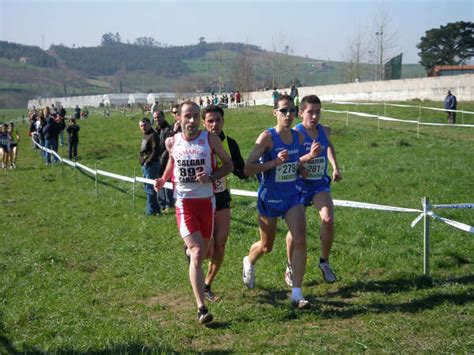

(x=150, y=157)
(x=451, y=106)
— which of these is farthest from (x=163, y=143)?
(x=451, y=106)

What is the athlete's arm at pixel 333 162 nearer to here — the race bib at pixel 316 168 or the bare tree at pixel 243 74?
the race bib at pixel 316 168

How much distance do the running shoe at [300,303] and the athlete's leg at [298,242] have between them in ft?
0.54

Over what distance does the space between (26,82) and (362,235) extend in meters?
186

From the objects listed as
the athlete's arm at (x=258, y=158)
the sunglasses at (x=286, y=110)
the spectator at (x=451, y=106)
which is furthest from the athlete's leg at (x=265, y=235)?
the spectator at (x=451, y=106)

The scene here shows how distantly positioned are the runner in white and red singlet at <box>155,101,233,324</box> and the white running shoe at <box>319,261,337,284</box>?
1.68 metres

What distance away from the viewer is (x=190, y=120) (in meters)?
6.08

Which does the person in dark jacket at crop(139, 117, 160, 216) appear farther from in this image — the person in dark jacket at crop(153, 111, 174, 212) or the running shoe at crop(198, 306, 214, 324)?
the running shoe at crop(198, 306, 214, 324)

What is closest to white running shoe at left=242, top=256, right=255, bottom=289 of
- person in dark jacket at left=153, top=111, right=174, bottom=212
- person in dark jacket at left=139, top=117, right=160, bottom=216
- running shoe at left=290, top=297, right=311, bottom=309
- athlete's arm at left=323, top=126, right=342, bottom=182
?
running shoe at left=290, top=297, right=311, bottom=309

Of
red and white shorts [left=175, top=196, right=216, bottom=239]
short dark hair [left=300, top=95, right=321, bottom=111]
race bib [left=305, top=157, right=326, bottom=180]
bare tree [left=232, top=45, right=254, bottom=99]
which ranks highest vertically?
bare tree [left=232, top=45, right=254, bottom=99]

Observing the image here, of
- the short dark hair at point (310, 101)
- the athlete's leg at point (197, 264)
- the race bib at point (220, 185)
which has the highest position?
the short dark hair at point (310, 101)

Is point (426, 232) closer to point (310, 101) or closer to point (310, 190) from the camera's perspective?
point (310, 190)

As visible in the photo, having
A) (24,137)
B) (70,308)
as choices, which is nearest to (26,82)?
(24,137)

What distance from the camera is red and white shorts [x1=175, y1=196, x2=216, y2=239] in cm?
614

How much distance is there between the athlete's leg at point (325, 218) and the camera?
710 centimetres
